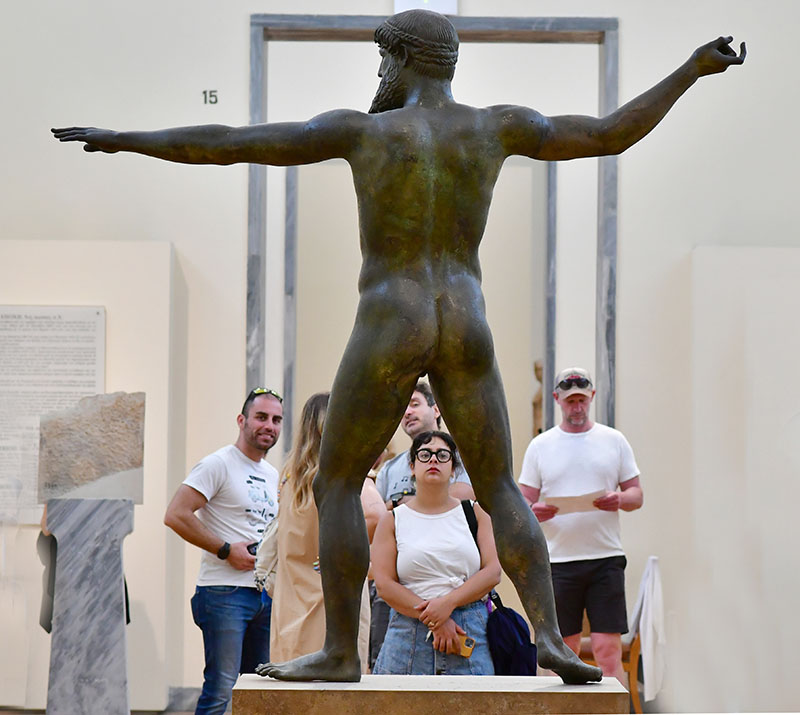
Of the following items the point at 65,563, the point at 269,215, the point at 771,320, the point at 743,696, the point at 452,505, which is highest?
the point at 269,215

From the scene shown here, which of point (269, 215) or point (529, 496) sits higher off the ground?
point (269, 215)

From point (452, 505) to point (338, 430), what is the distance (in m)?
1.36

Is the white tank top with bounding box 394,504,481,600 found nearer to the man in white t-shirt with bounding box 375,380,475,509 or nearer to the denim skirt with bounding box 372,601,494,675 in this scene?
the denim skirt with bounding box 372,601,494,675

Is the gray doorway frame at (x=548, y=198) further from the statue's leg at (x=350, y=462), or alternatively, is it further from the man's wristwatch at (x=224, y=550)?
the statue's leg at (x=350, y=462)

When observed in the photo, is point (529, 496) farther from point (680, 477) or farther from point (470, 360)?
point (470, 360)

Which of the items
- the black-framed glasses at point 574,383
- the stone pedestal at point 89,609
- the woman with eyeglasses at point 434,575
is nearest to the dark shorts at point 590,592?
the black-framed glasses at point 574,383

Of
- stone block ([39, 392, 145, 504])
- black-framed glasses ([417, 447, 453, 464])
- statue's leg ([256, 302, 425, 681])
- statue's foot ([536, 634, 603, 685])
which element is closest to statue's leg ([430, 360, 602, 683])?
statue's foot ([536, 634, 603, 685])

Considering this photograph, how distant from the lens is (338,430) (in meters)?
3.01

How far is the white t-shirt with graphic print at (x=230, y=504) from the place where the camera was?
5016mm

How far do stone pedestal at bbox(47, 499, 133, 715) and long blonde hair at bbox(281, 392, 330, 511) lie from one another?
1546mm

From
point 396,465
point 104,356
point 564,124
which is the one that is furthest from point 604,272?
point 564,124

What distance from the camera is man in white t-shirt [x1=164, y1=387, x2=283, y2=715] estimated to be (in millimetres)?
4926

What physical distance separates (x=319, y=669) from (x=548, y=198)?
443cm

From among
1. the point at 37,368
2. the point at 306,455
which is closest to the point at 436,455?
the point at 306,455
